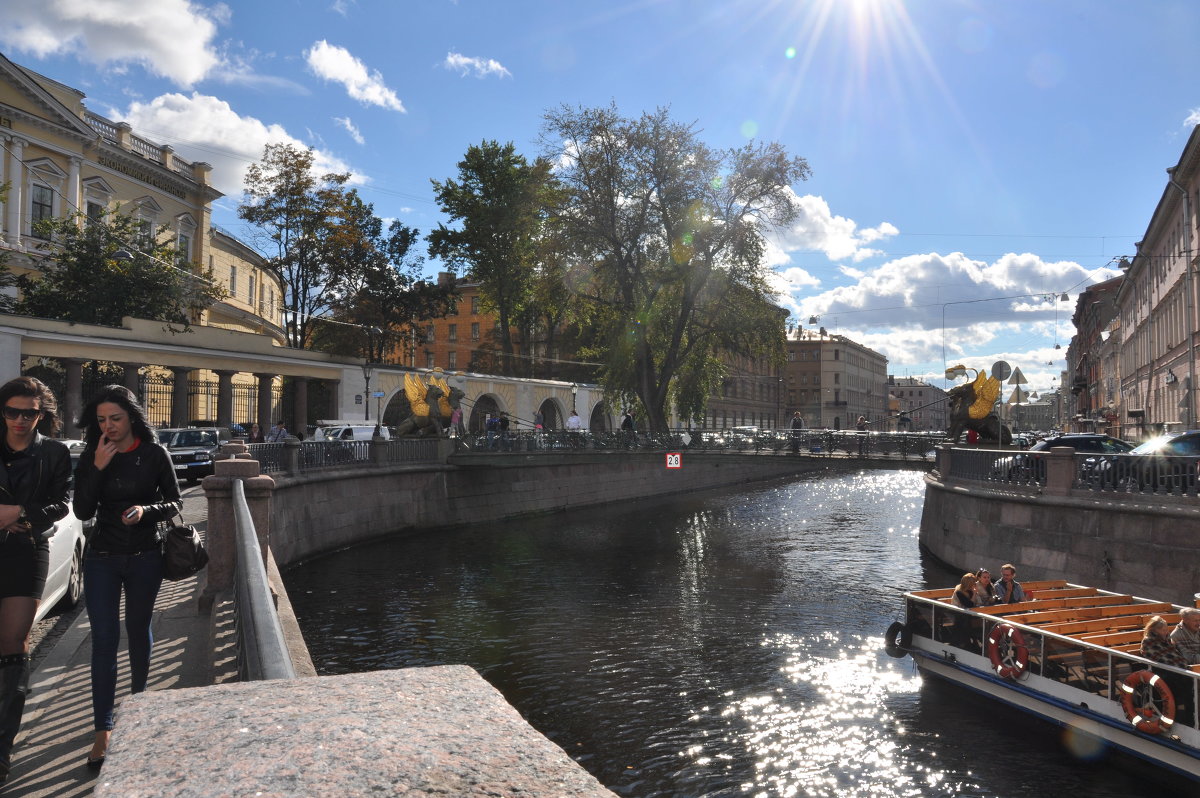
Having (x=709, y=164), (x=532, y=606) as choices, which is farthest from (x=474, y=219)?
(x=532, y=606)

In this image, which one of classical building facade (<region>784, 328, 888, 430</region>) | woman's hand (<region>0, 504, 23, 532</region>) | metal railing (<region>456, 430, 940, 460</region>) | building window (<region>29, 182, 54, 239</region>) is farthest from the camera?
classical building facade (<region>784, 328, 888, 430</region>)

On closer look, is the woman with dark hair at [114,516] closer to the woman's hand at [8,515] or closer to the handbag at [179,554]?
the handbag at [179,554]

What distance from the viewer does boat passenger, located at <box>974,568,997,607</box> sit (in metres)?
12.0

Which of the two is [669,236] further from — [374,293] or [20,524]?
[20,524]

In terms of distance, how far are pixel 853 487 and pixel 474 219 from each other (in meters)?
25.6

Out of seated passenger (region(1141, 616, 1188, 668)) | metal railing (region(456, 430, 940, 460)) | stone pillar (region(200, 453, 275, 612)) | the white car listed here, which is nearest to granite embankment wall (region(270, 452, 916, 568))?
metal railing (region(456, 430, 940, 460))

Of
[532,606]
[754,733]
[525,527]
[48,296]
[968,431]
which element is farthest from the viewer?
[48,296]

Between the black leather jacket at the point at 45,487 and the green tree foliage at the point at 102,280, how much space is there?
29630mm

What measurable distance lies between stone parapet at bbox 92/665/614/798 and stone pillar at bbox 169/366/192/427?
108 ft

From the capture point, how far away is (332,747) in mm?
1721

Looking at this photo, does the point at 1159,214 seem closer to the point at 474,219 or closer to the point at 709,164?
the point at 709,164

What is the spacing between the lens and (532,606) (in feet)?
55.8

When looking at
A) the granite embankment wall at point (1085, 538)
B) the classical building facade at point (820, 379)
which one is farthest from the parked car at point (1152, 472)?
the classical building facade at point (820, 379)

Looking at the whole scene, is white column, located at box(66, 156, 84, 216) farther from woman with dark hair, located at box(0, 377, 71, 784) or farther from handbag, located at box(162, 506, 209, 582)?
handbag, located at box(162, 506, 209, 582)
